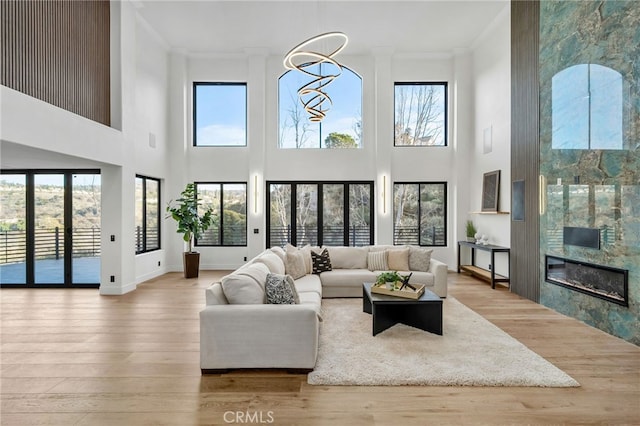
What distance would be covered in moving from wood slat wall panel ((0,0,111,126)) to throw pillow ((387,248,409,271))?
223 inches

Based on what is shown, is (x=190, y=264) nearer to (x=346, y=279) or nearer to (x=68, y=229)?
(x=68, y=229)

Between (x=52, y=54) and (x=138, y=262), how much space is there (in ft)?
13.2

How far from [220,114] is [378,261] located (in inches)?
225

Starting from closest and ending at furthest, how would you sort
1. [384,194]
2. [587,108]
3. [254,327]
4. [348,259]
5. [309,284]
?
[254,327]
[587,108]
[309,284]
[348,259]
[384,194]

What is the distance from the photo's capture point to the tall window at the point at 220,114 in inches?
358

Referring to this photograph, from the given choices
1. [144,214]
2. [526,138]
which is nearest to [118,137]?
[144,214]

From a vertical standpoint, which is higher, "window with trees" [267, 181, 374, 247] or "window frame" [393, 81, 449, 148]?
"window frame" [393, 81, 449, 148]

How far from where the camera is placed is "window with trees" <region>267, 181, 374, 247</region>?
893cm

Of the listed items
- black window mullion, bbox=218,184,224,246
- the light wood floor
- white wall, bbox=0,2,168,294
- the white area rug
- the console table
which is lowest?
the light wood floor

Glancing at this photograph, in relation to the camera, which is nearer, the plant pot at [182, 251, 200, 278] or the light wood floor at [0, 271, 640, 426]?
the light wood floor at [0, 271, 640, 426]

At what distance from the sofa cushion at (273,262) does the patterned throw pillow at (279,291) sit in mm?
1104

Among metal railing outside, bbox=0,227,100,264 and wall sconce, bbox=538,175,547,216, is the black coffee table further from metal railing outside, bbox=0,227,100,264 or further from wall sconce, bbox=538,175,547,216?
metal railing outside, bbox=0,227,100,264

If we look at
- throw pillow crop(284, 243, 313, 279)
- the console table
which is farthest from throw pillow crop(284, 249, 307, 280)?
the console table

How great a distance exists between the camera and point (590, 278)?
15.3 feet
